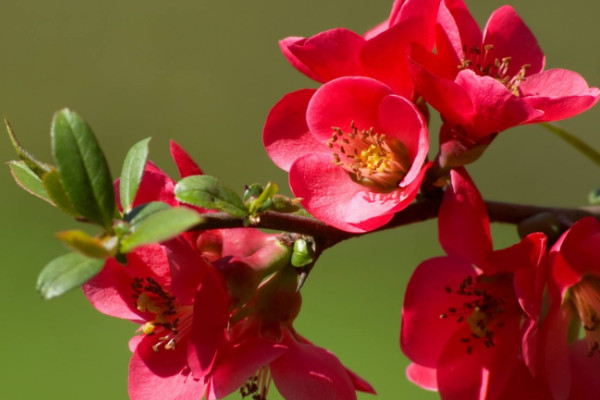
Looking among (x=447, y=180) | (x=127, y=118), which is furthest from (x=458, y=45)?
(x=127, y=118)

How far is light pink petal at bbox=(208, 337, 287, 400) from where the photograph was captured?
0.55m

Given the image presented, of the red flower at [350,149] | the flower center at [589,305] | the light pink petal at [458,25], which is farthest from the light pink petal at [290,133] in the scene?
the flower center at [589,305]

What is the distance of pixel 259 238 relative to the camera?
0.62m

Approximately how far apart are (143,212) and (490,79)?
228 millimetres

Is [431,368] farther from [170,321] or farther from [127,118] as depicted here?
[127,118]

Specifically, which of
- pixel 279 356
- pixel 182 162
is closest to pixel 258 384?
pixel 279 356

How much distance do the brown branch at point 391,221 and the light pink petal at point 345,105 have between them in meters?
0.06

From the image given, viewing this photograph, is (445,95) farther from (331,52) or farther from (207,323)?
(207,323)

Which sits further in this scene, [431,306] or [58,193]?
[431,306]

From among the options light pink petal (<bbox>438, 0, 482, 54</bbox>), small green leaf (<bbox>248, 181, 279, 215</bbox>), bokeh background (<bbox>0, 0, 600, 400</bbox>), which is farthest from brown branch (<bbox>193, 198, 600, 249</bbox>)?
bokeh background (<bbox>0, 0, 600, 400</bbox>)

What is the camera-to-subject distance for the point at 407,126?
A: 59cm

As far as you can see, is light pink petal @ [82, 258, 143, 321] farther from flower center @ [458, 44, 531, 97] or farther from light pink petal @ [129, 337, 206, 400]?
flower center @ [458, 44, 531, 97]

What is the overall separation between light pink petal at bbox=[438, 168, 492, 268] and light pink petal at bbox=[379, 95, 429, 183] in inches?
1.1

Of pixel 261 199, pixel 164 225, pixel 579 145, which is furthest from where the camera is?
pixel 579 145
